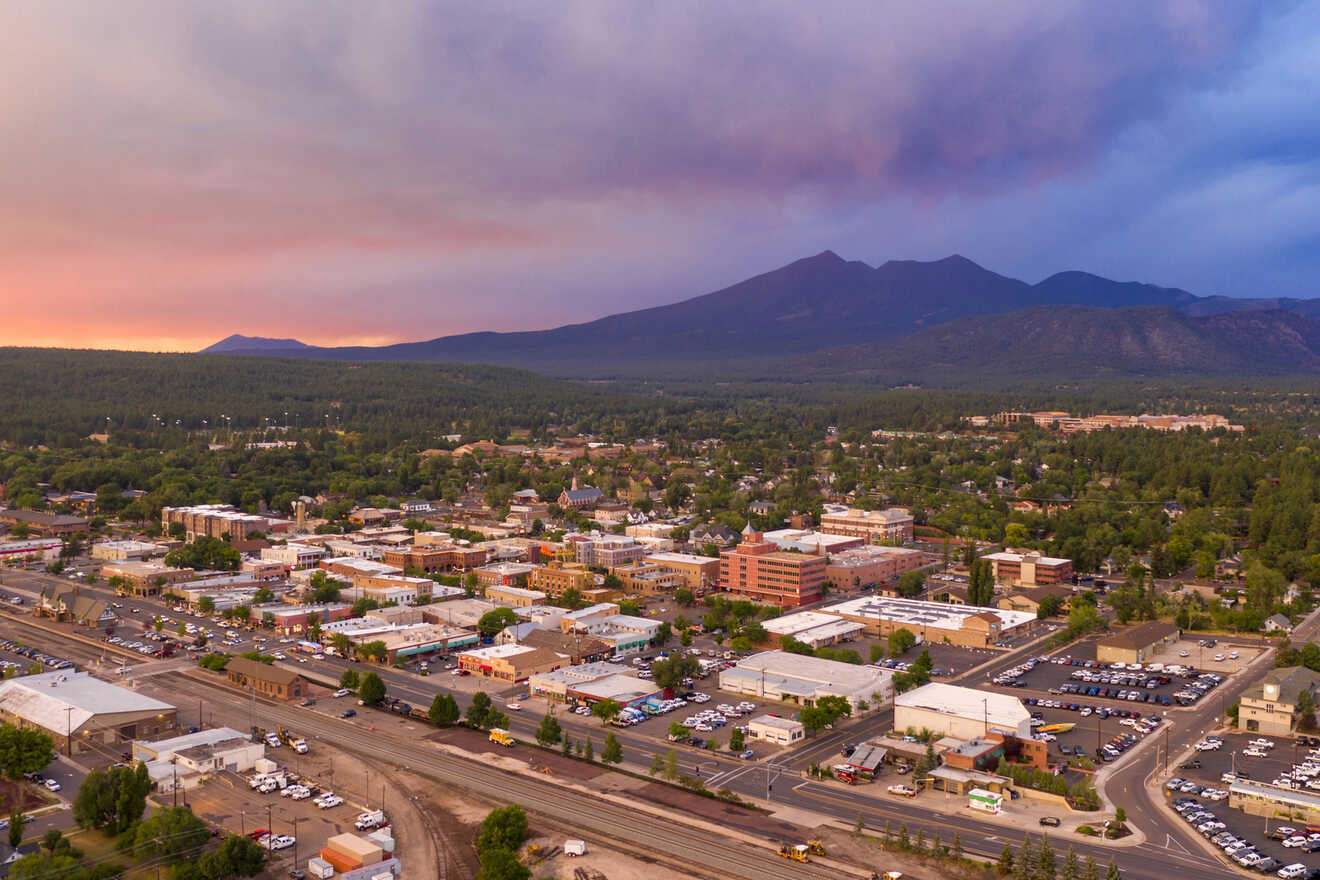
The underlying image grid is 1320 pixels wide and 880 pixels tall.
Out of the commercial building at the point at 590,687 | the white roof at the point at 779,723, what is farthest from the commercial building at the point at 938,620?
the white roof at the point at 779,723

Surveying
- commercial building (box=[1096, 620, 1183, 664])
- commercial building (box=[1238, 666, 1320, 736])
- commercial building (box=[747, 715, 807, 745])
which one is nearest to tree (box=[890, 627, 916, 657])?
commercial building (box=[1096, 620, 1183, 664])

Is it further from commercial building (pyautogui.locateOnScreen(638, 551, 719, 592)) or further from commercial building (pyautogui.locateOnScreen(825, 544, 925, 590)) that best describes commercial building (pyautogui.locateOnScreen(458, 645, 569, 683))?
commercial building (pyautogui.locateOnScreen(825, 544, 925, 590))

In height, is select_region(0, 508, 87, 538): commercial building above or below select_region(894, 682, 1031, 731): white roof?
above

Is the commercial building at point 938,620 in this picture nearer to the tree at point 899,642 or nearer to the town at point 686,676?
the town at point 686,676

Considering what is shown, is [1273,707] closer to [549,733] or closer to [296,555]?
[549,733]

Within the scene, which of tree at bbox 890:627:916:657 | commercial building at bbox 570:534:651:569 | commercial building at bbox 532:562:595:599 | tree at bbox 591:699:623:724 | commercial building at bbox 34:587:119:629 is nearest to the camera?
tree at bbox 591:699:623:724

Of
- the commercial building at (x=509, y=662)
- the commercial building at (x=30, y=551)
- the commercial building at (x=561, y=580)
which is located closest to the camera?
the commercial building at (x=509, y=662)

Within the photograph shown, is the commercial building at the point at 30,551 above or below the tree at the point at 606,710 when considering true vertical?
above
